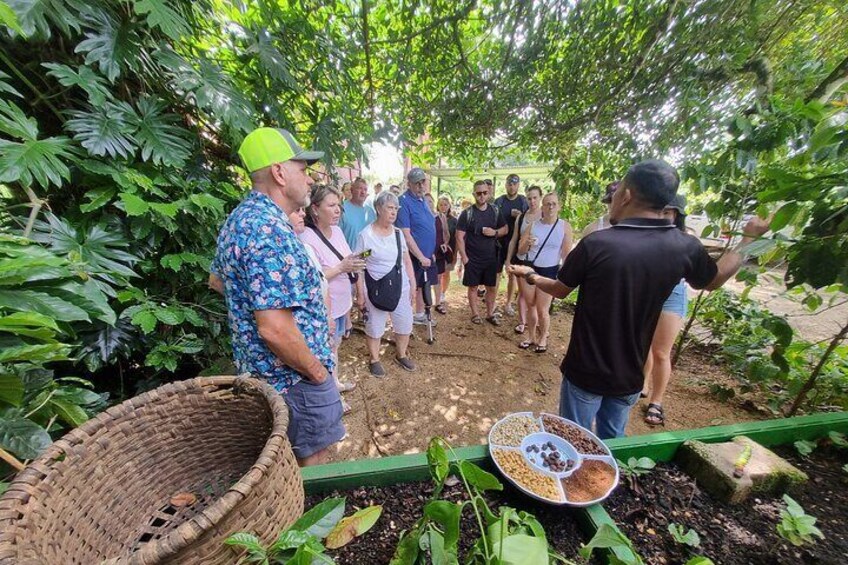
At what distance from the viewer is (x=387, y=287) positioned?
116 inches

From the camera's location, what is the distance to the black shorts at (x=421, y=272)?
4.11 meters

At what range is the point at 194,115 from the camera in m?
2.00

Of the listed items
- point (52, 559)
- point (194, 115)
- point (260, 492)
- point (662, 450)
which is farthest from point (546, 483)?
point (194, 115)

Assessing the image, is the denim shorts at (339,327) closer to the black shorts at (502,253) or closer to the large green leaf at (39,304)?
the large green leaf at (39,304)

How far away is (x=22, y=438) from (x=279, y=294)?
0.73 m

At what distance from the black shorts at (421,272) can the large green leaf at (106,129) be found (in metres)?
2.87

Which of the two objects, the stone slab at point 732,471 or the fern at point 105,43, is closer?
the stone slab at point 732,471

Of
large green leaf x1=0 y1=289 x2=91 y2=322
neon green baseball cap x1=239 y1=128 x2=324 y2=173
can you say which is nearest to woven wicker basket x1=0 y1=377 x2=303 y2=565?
large green leaf x1=0 y1=289 x2=91 y2=322

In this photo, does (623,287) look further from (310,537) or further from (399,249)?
(399,249)

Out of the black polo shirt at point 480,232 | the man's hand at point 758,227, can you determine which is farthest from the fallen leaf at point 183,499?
the black polo shirt at point 480,232

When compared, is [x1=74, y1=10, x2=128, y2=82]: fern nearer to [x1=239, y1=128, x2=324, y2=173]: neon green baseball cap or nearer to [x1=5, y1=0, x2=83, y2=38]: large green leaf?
[x1=5, y1=0, x2=83, y2=38]: large green leaf

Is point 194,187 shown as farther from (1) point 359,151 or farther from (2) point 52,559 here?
(2) point 52,559

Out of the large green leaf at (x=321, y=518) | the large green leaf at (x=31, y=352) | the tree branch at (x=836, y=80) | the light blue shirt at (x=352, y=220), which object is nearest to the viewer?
the large green leaf at (x=321, y=518)

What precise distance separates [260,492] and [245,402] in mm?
418
